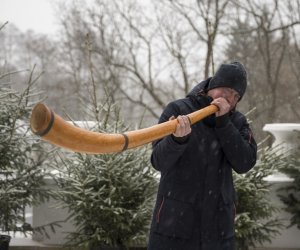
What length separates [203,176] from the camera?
2.68 meters

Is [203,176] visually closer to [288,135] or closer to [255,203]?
[255,203]

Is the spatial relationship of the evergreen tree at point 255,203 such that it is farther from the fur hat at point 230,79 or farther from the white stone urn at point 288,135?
the fur hat at point 230,79

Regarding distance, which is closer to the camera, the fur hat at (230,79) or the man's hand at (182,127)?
the man's hand at (182,127)

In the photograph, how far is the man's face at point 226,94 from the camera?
8.86ft

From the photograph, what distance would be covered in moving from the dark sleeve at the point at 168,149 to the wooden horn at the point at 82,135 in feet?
0.53

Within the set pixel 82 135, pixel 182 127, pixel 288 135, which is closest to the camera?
pixel 82 135

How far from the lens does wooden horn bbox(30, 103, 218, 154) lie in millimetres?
1783

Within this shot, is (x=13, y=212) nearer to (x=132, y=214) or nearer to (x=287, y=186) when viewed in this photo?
(x=132, y=214)

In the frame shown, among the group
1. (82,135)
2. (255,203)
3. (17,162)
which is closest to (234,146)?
(82,135)

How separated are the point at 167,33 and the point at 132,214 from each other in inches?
635

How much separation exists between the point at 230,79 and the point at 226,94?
8cm

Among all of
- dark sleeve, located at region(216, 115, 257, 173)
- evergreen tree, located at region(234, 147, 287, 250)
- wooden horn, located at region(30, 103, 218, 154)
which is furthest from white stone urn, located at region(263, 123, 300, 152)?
wooden horn, located at region(30, 103, 218, 154)

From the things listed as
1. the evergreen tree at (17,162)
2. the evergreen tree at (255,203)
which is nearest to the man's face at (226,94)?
the evergreen tree at (255,203)

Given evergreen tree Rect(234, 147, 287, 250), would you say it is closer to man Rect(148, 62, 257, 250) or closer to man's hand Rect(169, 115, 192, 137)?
man Rect(148, 62, 257, 250)
